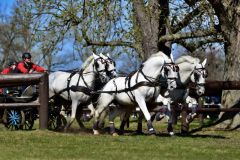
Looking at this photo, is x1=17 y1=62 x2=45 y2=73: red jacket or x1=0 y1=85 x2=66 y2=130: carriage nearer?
x1=0 y1=85 x2=66 y2=130: carriage

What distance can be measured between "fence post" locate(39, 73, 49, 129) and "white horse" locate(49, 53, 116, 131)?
2.78 ft

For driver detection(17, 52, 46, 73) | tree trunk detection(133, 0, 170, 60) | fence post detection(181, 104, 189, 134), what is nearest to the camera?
fence post detection(181, 104, 189, 134)

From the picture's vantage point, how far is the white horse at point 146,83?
53.4 ft

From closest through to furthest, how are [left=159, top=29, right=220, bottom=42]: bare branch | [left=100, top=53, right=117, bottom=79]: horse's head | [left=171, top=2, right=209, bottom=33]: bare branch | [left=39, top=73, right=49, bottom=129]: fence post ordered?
1. [left=39, top=73, right=49, bottom=129]: fence post
2. [left=100, top=53, right=117, bottom=79]: horse's head
3. [left=171, top=2, right=209, bottom=33]: bare branch
4. [left=159, top=29, right=220, bottom=42]: bare branch

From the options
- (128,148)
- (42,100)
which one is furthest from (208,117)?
(128,148)

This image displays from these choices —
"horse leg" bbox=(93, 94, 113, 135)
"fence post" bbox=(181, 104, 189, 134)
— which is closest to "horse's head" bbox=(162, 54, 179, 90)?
"horse leg" bbox=(93, 94, 113, 135)

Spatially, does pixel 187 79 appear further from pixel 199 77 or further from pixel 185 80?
pixel 199 77

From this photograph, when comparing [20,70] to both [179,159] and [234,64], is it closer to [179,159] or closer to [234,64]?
[234,64]

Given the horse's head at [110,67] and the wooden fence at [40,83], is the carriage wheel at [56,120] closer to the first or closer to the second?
the wooden fence at [40,83]

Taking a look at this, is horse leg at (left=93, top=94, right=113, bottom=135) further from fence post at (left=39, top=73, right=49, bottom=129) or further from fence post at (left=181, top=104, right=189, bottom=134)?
fence post at (left=181, top=104, right=189, bottom=134)

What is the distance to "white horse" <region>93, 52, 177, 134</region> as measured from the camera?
1627 centimetres

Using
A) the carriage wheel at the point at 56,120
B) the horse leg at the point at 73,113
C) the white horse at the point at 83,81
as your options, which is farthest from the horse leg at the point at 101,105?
the carriage wheel at the point at 56,120

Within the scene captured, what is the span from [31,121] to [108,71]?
3.36 metres

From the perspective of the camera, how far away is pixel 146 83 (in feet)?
54.1
